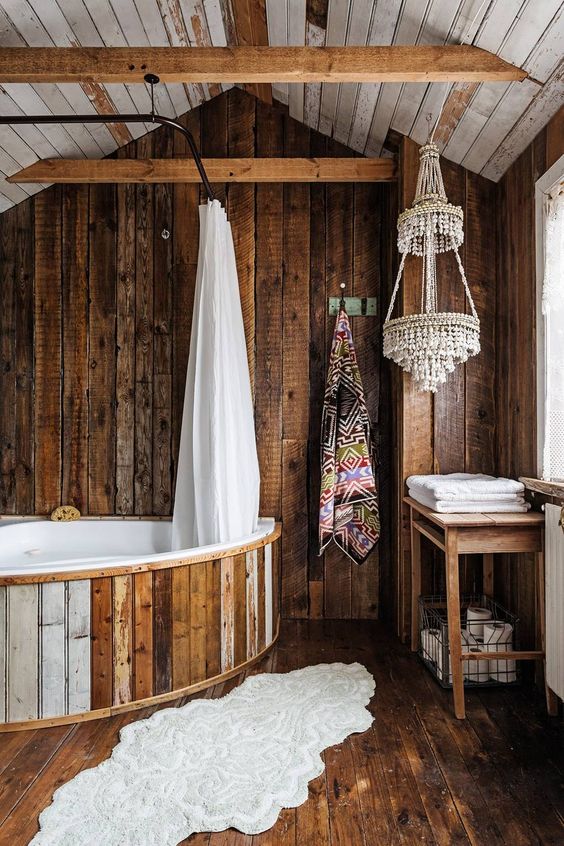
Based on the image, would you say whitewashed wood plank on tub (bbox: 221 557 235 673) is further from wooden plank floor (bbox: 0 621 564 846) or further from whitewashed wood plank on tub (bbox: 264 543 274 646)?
whitewashed wood plank on tub (bbox: 264 543 274 646)

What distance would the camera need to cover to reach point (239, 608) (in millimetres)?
2447

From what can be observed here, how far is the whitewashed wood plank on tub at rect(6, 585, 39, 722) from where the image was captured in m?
2.02

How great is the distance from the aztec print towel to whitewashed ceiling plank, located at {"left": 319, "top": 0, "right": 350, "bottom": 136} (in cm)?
124

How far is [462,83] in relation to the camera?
89.8 inches

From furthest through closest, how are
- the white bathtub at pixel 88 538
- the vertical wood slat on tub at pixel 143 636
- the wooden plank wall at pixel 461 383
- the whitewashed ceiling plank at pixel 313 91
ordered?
the white bathtub at pixel 88 538, the wooden plank wall at pixel 461 383, the whitewashed ceiling plank at pixel 313 91, the vertical wood slat on tub at pixel 143 636

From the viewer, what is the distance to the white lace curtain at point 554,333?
6.98 ft

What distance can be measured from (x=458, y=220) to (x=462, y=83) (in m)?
0.55

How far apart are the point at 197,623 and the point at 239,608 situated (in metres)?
0.22

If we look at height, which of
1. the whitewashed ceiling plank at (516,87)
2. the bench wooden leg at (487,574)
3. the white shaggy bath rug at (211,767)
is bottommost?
the white shaggy bath rug at (211,767)

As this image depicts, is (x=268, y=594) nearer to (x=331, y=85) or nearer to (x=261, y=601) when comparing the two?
(x=261, y=601)

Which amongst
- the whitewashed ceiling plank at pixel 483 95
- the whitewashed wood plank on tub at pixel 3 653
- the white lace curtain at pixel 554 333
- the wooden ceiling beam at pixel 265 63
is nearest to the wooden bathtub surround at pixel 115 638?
the whitewashed wood plank on tub at pixel 3 653

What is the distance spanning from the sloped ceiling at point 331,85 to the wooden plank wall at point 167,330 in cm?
24

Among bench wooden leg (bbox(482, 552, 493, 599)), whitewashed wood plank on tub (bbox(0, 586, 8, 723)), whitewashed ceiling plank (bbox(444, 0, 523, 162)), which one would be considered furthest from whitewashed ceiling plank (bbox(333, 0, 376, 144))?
whitewashed wood plank on tub (bbox(0, 586, 8, 723))

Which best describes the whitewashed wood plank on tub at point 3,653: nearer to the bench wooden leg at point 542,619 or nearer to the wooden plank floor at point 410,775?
the wooden plank floor at point 410,775
